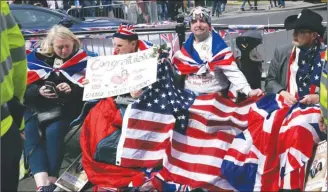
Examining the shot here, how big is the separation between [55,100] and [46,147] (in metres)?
0.52

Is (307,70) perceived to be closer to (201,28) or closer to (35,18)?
(201,28)

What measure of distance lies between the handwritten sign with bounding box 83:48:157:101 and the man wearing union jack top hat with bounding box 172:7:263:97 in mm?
309

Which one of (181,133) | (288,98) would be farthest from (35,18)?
(288,98)

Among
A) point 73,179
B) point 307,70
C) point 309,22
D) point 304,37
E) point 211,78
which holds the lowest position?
point 73,179

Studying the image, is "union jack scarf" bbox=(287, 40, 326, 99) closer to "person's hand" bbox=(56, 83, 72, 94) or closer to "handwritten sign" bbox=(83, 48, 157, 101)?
"handwritten sign" bbox=(83, 48, 157, 101)

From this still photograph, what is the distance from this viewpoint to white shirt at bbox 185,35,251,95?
493 centimetres

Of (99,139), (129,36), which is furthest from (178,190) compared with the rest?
(129,36)

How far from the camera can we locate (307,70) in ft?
15.0

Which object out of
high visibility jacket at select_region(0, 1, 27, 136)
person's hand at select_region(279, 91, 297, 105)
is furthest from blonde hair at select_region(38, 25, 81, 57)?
high visibility jacket at select_region(0, 1, 27, 136)

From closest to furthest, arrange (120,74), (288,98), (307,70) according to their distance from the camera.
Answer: (288,98) → (307,70) → (120,74)

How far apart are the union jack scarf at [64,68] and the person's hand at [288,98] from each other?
6.65ft

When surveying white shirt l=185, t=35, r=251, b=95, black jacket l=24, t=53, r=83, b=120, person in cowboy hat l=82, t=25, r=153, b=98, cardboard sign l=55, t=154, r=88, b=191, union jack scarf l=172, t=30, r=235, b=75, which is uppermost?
person in cowboy hat l=82, t=25, r=153, b=98

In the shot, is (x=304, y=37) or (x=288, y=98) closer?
(x=288, y=98)

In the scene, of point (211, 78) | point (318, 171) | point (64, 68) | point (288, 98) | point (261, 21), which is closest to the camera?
point (318, 171)
